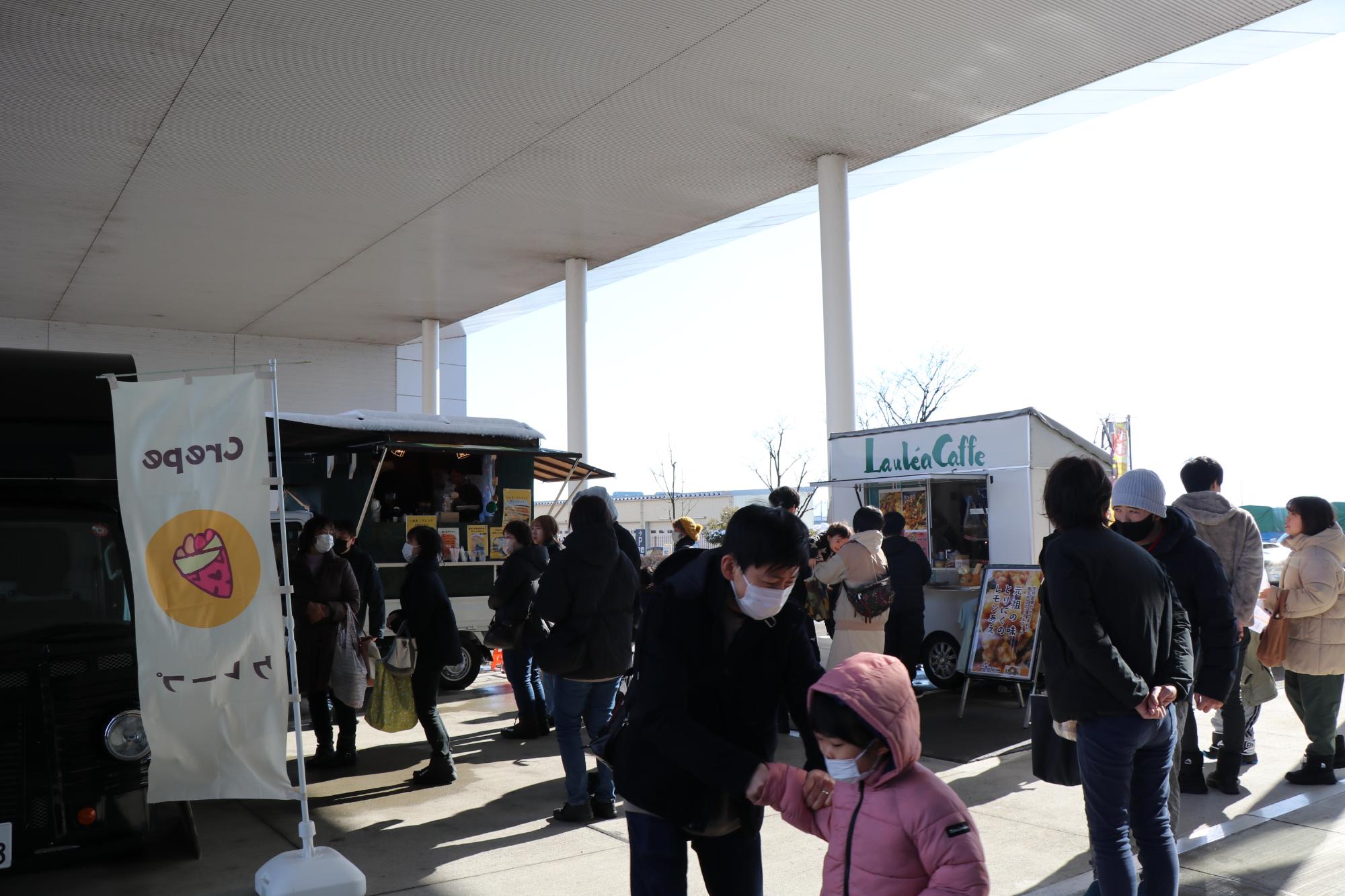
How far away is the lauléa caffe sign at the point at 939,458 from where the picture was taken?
10422 millimetres

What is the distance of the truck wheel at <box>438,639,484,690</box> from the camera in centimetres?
1138

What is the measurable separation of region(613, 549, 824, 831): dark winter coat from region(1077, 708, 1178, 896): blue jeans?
1382 millimetres

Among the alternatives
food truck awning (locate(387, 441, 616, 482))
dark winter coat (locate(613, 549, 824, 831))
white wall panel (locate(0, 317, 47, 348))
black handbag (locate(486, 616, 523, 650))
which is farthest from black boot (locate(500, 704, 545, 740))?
white wall panel (locate(0, 317, 47, 348))

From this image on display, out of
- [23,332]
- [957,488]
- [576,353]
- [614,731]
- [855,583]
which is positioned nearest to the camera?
[614,731]

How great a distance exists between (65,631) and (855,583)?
5048 mm

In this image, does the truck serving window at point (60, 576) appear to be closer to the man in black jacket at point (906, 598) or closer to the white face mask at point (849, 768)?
the white face mask at point (849, 768)

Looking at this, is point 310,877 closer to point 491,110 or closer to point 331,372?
point 491,110

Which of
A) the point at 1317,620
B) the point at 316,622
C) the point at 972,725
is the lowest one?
the point at 972,725

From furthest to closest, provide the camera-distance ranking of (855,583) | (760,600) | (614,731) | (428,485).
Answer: (428,485), (855,583), (614,731), (760,600)

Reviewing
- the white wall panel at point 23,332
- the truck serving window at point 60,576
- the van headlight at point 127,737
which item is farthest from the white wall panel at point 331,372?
the van headlight at point 127,737

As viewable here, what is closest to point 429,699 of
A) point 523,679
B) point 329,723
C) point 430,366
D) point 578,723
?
point 329,723

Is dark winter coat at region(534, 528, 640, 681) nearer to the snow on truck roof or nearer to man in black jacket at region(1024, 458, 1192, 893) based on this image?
man in black jacket at region(1024, 458, 1192, 893)

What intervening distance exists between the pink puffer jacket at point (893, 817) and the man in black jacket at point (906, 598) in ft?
22.4

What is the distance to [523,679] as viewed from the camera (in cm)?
871
